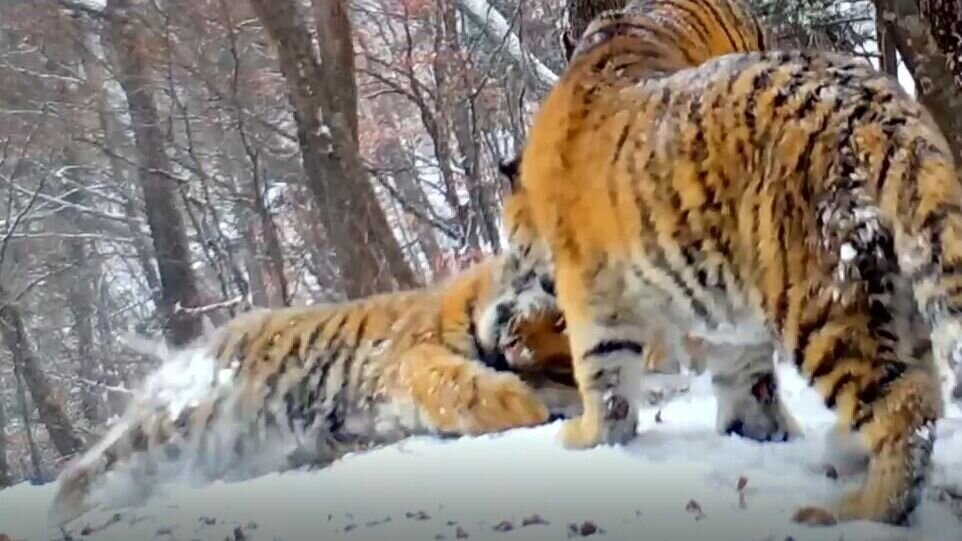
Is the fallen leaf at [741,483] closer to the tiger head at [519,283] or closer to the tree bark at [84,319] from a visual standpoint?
the tiger head at [519,283]

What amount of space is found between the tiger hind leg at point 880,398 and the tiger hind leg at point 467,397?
0.26 metres

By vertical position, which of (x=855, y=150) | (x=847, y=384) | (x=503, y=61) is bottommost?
(x=847, y=384)

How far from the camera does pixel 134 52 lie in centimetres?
106

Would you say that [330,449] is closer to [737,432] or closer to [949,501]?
[737,432]

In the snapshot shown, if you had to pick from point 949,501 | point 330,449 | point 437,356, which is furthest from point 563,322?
point 949,501

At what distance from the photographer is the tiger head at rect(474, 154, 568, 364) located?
1063mm

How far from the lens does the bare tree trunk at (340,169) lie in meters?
1.02

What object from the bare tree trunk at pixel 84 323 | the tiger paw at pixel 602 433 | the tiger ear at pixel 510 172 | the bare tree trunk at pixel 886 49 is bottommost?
the tiger paw at pixel 602 433

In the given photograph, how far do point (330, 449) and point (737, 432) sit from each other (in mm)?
333

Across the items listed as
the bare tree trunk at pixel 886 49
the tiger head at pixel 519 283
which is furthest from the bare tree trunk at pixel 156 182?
the bare tree trunk at pixel 886 49

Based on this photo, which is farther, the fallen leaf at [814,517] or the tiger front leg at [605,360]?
the tiger front leg at [605,360]

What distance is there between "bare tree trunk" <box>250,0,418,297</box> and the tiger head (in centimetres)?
9

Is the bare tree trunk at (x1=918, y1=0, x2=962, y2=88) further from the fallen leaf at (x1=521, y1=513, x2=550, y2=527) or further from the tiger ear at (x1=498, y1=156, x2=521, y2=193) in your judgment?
the fallen leaf at (x1=521, y1=513, x2=550, y2=527)

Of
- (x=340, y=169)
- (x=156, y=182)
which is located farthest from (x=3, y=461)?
(x=340, y=169)
